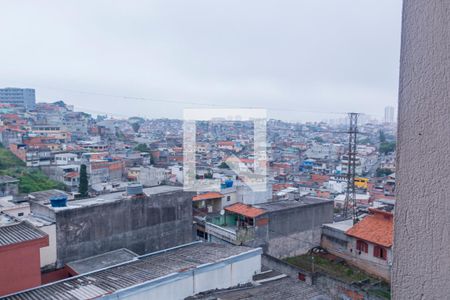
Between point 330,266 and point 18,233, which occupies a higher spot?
point 18,233

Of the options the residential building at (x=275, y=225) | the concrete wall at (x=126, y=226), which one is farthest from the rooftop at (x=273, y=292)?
the residential building at (x=275, y=225)

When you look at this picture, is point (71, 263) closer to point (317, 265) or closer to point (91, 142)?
point (317, 265)

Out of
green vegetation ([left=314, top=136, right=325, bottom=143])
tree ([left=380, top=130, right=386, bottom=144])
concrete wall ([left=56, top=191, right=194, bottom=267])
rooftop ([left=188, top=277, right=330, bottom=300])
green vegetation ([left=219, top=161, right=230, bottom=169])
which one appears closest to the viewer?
rooftop ([left=188, top=277, right=330, bottom=300])

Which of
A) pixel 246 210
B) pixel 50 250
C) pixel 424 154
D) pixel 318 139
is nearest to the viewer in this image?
pixel 424 154

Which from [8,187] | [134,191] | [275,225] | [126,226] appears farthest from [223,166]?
[126,226]

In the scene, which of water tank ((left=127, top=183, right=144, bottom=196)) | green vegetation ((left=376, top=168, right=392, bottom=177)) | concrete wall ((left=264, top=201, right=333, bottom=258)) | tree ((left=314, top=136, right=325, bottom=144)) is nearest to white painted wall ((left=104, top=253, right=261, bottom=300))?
concrete wall ((left=264, top=201, right=333, bottom=258))

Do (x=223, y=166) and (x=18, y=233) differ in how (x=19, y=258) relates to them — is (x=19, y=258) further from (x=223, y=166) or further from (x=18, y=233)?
(x=223, y=166)

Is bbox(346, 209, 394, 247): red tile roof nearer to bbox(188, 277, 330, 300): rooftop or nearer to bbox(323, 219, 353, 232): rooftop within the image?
bbox(323, 219, 353, 232): rooftop
